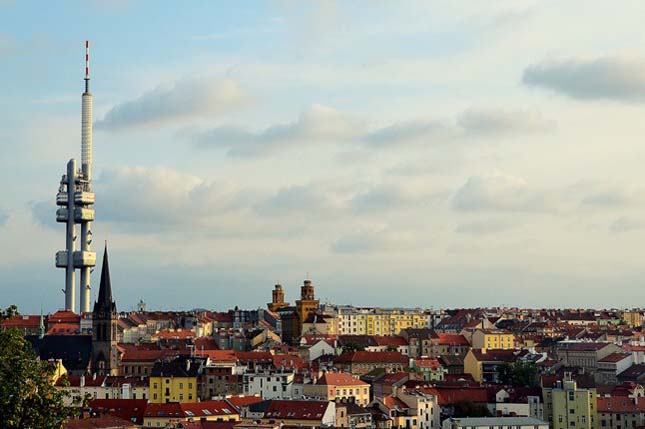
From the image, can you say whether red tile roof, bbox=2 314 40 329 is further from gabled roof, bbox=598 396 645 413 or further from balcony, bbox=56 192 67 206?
gabled roof, bbox=598 396 645 413

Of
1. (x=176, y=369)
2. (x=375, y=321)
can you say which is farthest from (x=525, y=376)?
(x=375, y=321)

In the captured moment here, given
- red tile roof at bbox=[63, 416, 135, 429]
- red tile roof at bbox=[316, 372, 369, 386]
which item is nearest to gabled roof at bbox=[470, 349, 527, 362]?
red tile roof at bbox=[316, 372, 369, 386]

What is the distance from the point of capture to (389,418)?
299 feet

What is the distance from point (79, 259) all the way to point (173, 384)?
91.5 metres

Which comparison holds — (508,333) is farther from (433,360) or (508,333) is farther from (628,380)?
(628,380)

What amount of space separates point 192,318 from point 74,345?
6493 cm

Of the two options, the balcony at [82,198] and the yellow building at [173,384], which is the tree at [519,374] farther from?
Result: the balcony at [82,198]

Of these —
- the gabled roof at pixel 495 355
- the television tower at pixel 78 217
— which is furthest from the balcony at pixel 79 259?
the gabled roof at pixel 495 355

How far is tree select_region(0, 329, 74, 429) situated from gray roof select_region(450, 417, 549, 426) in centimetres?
5565

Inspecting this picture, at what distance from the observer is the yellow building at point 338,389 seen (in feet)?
323

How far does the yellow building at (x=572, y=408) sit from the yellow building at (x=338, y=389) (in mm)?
14701

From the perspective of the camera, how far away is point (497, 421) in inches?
3440

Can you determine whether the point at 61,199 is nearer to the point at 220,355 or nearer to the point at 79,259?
the point at 79,259

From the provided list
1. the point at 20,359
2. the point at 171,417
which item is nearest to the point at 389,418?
the point at 171,417
